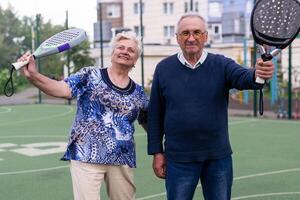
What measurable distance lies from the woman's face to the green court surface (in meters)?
2.71

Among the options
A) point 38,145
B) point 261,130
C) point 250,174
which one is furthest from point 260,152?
point 38,145

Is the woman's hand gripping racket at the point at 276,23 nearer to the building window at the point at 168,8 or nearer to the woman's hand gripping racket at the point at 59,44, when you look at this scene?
the woman's hand gripping racket at the point at 59,44

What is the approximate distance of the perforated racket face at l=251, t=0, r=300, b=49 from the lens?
9.43ft

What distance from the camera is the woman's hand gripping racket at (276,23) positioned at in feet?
9.42

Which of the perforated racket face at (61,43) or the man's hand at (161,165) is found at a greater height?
the perforated racket face at (61,43)

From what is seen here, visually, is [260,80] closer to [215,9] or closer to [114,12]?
[215,9]

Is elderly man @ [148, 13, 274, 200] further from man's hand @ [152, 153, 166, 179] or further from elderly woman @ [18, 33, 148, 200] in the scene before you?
elderly woman @ [18, 33, 148, 200]

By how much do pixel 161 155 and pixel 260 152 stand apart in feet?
19.2

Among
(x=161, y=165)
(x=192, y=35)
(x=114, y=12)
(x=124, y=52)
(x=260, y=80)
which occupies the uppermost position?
(x=114, y=12)

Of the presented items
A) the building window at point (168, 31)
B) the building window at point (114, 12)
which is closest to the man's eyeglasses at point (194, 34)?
the building window at point (168, 31)

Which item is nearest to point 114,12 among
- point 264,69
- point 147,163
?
point 147,163

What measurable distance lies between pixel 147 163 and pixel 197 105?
4.94 m

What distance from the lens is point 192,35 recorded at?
3.28 metres

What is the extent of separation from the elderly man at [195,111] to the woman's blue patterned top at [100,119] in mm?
328
